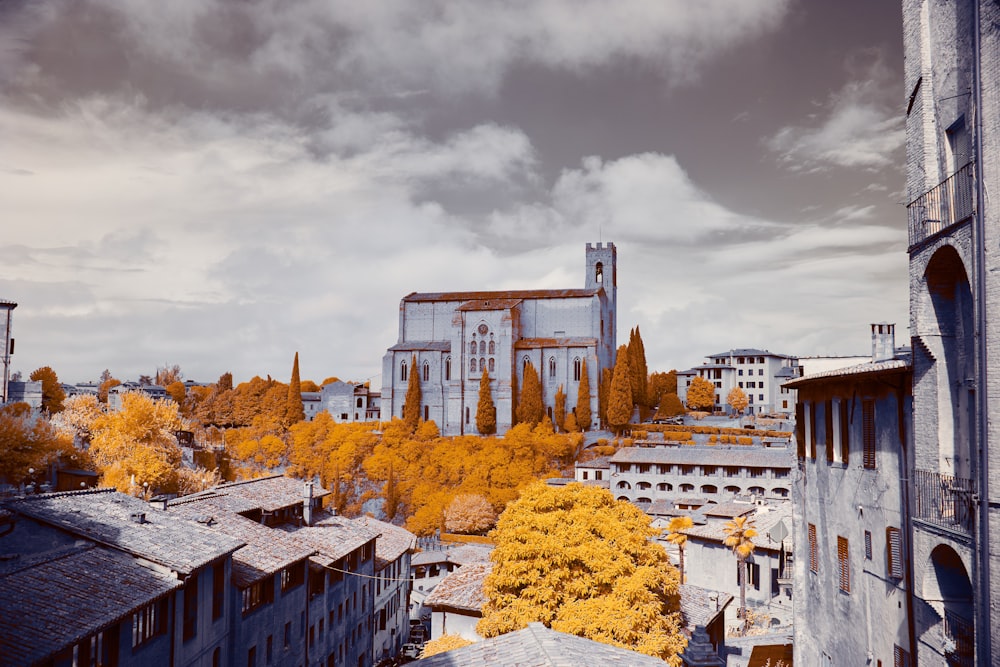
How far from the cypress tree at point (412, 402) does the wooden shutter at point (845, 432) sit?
3087 inches

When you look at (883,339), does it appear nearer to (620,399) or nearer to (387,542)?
(387,542)

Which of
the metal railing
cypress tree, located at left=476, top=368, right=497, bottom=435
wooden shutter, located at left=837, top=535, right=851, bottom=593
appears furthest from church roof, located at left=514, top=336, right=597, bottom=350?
the metal railing

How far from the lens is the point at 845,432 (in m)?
19.9

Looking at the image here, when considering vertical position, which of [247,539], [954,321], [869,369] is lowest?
[247,539]

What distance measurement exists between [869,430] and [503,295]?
9250 cm

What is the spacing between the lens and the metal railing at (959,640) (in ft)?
43.9

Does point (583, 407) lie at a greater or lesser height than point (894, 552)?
greater

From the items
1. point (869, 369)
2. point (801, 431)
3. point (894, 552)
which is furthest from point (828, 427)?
point (894, 552)

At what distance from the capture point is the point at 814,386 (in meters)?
22.8

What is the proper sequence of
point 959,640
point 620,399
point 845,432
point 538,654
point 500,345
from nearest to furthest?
1. point 959,640
2. point 538,654
3. point 845,432
4. point 620,399
5. point 500,345

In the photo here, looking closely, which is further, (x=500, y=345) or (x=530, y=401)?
(x=500, y=345)

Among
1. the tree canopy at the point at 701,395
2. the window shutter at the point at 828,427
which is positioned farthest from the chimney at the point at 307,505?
the tree canopy at the point at 701,395

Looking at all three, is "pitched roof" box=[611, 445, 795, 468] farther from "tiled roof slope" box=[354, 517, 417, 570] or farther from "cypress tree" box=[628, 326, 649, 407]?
"tiled roof slope" box=[354, 517, 417, 570]

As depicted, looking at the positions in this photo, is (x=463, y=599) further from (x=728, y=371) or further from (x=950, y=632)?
(x=728, y=371)
